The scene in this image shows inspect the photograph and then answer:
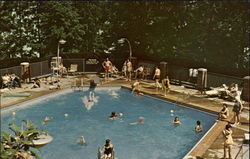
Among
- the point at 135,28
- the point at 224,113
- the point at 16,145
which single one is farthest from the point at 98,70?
the point at 16,145

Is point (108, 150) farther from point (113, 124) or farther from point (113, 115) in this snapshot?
point (113, 115)

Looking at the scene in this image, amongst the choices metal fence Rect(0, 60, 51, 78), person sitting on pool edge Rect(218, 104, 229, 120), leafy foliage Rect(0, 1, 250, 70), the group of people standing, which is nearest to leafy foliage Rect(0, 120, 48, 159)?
the group of people standing

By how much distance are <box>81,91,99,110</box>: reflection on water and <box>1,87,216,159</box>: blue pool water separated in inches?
2.9

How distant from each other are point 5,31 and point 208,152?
3411 cm

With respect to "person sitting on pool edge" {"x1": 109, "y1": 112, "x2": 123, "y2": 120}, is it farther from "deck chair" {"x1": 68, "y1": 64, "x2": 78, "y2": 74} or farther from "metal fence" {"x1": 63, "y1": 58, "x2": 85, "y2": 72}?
"metal fence" {"x1": 63, "y1": 58, "x2": 85, "y2": 72}

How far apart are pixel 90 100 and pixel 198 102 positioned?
815 cm

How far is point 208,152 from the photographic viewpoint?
15.0 meters

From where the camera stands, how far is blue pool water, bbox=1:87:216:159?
17219 mm

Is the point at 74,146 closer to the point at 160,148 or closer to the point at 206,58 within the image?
the point at 160,148

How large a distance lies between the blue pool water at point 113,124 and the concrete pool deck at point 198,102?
2.16ft

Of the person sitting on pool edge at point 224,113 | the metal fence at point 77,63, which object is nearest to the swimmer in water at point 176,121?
the person sitting on pool edge at point 224,113

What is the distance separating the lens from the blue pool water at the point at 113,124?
1722 centimetres

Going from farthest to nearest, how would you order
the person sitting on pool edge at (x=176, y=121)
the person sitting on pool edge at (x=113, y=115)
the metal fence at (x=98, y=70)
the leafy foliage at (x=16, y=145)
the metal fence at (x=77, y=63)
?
the metal fence at (x=77, y=63)
the metal fence at (x=98, y=70)
the person sitting on pool edge at (x=113, y=115)
the person sitting on pool edge at (x=176, y=121)
the leafy foliage at (x=16, y=145)

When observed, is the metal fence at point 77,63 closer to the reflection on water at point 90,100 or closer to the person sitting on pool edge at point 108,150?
the reflection on water at point 90,100
